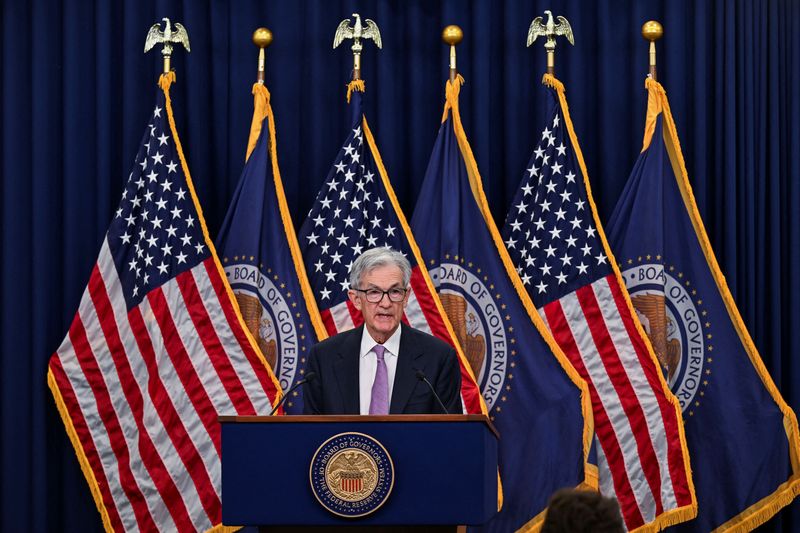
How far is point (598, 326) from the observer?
6.62 metres

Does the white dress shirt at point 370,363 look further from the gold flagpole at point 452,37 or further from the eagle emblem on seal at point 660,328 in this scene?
the gold flagpole at point 452,37

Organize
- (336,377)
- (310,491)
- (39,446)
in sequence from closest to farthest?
(310,491) → (336,377) → (39,446)

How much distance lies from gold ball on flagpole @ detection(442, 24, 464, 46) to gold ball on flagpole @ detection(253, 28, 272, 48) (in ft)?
3.25

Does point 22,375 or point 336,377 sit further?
point 22,375

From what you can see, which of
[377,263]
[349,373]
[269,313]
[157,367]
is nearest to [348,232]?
[269,313]

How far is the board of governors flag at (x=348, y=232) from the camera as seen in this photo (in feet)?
22.0

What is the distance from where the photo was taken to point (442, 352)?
4566mm

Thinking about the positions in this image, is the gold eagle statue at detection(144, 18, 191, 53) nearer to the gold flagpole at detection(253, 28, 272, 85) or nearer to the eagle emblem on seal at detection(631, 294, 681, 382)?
the gold flagpole at detection(253, 28, 272, 85)

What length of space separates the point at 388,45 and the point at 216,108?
3.48 feet

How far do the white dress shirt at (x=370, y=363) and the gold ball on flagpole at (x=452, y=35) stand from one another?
2.82m

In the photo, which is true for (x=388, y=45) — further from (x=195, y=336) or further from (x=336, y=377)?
(x=336, y=377)

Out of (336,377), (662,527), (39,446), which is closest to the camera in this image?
(336,377)

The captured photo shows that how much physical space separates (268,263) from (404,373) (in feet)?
8.17

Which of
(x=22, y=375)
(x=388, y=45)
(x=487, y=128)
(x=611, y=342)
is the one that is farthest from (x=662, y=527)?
(x=22, y=375)
